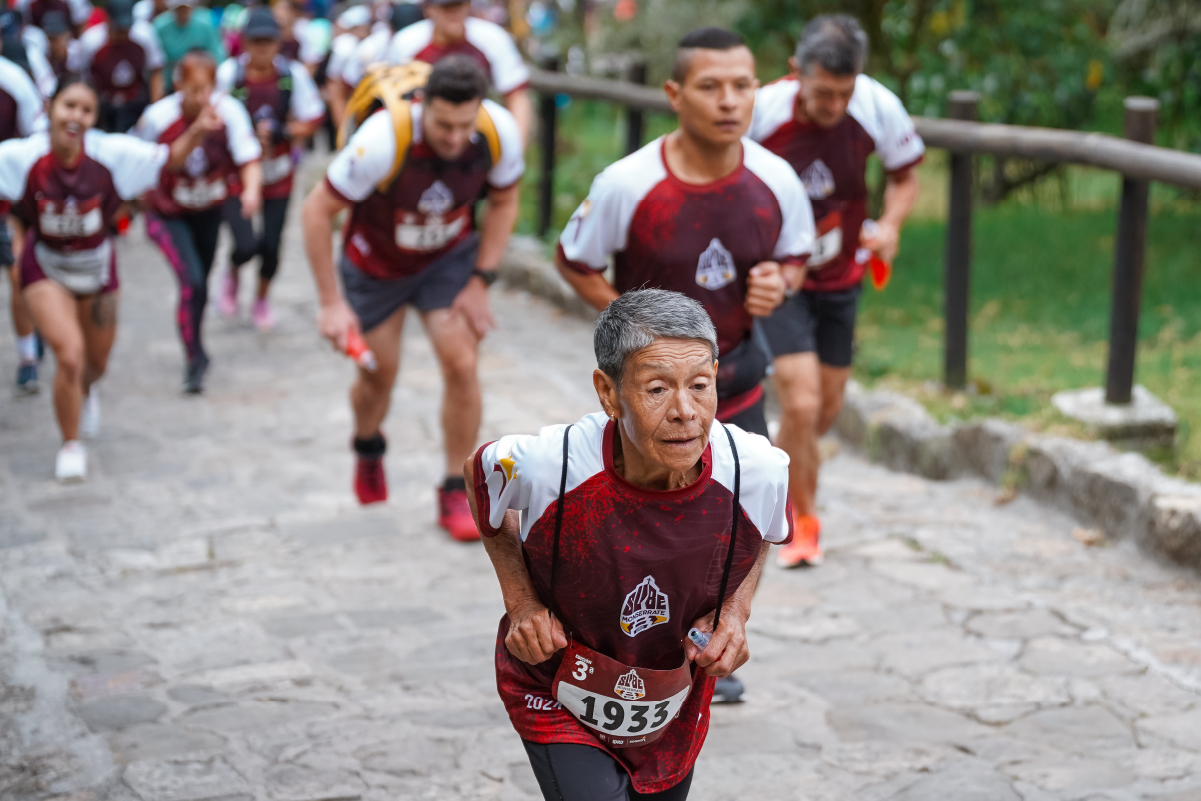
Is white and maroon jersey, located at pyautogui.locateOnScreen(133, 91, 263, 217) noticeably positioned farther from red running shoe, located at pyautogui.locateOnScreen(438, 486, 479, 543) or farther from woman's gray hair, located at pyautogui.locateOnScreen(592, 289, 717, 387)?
woman's gray hair, located at pyautogui.locateOnScreen(592, 289, 717, 387)

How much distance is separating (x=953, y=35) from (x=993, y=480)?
463 centimetres

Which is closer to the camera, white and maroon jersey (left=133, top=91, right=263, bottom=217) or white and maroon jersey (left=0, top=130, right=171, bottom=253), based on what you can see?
white and maroon jersey (left=0, top=130, right=171, bottom=253)

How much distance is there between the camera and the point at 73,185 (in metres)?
6.70

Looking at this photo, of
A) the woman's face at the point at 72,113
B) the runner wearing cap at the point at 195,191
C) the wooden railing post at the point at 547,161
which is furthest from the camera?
the wooden railing post at the point at 547,161

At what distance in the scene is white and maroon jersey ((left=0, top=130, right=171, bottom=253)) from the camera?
6.64m

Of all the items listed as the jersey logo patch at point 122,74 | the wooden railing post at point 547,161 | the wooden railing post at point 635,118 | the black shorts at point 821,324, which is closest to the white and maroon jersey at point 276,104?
the wooden railing post at point 547,161

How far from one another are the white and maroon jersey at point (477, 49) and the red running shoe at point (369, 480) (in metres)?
2.38

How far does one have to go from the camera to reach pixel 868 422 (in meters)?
7.16

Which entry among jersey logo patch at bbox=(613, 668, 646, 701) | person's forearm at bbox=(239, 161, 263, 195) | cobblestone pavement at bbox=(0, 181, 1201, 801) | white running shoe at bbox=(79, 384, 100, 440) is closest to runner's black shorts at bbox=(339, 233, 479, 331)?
cobblestone pavement at bbox=(0, 181, 1201, 801)

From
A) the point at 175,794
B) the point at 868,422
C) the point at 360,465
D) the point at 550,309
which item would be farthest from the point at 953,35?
the point at 175,794

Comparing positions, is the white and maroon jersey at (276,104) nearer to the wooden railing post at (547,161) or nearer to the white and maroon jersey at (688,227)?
the wooden railing post at (547,161)

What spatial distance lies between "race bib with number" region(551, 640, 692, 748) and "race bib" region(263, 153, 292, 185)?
7.20 metres

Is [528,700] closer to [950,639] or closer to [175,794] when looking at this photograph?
[175,794]

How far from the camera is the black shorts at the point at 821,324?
5.29 meters
